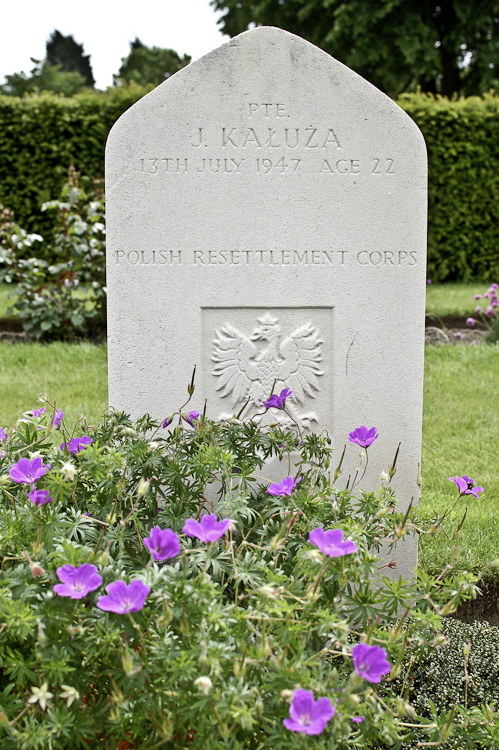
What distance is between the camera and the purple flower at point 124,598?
116 cm

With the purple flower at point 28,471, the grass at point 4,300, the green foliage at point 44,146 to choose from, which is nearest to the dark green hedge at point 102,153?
the green foliage at point 44,146

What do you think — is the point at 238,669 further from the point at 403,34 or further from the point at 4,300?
the point at 403,34

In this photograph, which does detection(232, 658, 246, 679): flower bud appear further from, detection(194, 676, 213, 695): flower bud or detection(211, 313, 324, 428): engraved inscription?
detection(211, 313, 324, 428): engraved inscription

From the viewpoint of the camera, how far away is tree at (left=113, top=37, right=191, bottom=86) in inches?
1391

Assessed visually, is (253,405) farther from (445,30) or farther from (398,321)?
(445,30)

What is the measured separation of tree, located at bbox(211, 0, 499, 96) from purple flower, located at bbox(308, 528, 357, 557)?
1567 centimetres

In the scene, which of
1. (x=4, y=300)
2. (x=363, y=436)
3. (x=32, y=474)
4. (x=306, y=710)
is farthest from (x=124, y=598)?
(x=4, y=300)

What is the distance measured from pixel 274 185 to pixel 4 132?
26.8ft

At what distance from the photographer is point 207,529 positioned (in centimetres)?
133

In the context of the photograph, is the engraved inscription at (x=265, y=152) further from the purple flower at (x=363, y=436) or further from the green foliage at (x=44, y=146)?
the green foliage at (x=44, y=146)

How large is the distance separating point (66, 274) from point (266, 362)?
4.21m

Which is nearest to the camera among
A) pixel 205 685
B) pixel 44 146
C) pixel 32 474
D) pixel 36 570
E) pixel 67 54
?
pixel 205 685

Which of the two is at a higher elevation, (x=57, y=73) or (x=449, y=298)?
(x=57, y=73)

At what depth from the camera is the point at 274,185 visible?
2303 millimetres
